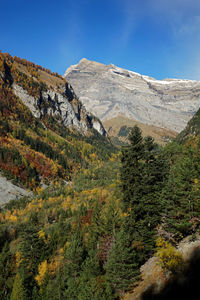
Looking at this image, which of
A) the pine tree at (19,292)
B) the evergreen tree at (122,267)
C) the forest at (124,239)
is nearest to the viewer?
the evergreen tree at (122,267)

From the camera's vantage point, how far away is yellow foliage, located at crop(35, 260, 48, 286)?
41469 millimetres

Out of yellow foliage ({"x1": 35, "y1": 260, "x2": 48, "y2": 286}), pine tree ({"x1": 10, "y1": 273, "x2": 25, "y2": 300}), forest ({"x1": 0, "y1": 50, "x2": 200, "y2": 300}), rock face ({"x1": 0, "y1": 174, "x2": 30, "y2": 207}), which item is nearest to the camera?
forest ({"x1": 0, "y1": 50, "x2": 200, "y2": 300})

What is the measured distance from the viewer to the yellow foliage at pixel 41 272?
41.5 metres

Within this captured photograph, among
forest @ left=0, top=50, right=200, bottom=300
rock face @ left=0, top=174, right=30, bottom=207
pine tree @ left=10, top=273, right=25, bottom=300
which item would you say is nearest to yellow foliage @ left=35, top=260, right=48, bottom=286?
forest @ left=0, top=50, right=200, bottom=300

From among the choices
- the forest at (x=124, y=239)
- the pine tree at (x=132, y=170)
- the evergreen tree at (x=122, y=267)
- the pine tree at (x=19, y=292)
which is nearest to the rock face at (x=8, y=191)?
the forest at (x=124, y=239)

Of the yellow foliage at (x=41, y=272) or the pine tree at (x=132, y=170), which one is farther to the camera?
the yellow foliage at (x=41, y=272)

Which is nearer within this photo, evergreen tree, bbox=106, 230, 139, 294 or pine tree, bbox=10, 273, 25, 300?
evergreen tree, bbox=106, 230, 139, 294

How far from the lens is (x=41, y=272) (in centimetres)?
4269

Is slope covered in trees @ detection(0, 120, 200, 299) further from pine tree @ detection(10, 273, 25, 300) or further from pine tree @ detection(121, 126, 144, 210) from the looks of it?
pine tree @ detection(10, 273, 25, 300)

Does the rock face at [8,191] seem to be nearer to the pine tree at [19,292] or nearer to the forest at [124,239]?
the forest at [124,239]

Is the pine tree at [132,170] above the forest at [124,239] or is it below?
above

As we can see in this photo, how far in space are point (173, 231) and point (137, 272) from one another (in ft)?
23.7

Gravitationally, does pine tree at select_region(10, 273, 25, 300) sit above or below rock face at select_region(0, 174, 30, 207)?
below

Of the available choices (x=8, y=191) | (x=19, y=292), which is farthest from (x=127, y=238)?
(x=8, y=191)
